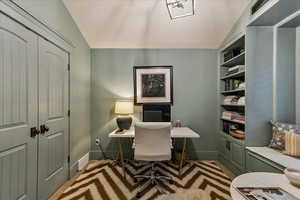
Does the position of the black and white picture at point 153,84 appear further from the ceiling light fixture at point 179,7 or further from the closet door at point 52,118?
the closet door at point 52,118

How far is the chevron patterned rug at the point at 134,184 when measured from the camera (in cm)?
209

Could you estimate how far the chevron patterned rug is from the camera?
6.86 feet

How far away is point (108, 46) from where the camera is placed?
3.29m

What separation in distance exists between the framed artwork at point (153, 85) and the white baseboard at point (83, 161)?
1.42 m

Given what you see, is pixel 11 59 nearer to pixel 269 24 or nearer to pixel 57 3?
pixel 57 3

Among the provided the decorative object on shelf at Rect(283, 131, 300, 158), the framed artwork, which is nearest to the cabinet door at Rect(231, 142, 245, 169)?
the decorative object on shelf at Rect(283, 131, 300, 158)

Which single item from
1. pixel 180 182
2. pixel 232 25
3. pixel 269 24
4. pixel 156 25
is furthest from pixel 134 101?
pixel 269 24

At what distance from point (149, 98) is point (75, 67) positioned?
1.48 meters

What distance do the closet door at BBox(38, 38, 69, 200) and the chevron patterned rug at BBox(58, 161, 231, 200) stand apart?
30 centimetres

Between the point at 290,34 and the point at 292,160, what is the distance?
5.48 ft

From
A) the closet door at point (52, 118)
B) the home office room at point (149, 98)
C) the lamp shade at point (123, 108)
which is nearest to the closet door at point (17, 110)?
the home office room at point (149, 98)

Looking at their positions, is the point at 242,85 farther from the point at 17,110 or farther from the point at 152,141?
the point at 17,110

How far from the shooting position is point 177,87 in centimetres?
332

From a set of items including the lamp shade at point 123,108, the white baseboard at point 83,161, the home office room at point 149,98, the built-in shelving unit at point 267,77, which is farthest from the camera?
the lamp shade at point 123,108
